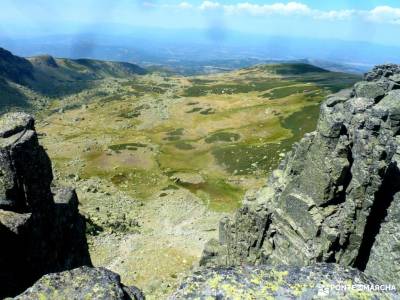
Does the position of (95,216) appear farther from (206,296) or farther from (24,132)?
(206,296)

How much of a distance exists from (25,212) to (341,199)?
20.5m

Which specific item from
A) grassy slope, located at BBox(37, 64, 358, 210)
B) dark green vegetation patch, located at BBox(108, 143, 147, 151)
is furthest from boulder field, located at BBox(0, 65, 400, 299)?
dark green vegetation patch, located at BBox(108, 143, 147, 151)

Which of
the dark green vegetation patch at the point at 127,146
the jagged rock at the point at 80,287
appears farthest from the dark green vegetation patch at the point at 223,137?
the jagged rock at the point at 80,287

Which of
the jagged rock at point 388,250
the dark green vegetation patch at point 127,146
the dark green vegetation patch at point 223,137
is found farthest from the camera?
the dark green vegetation patch at point 223,137

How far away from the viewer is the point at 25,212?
72.1 ft

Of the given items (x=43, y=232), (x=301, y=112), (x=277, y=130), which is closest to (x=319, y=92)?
(x=301, y=112)

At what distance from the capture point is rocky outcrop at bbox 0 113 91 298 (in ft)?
66.5

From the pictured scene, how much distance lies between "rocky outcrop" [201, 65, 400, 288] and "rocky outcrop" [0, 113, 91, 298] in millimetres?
16320

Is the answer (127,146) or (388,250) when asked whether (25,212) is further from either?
(127,146)

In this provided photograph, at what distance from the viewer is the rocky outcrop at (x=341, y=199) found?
24812mm

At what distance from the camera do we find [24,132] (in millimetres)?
21969

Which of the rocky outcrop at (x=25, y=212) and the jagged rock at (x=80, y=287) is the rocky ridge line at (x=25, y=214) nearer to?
the rocky outcrop at (x=25, y=212)

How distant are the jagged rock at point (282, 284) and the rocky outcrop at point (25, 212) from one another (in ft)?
42.0

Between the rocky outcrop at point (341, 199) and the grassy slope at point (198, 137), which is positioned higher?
the rocky outcrop at point (341, 199)
